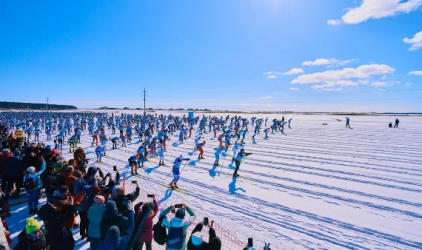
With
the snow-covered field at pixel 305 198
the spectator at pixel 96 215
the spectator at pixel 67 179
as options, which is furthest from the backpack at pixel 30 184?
the spectator at pixel 96 215

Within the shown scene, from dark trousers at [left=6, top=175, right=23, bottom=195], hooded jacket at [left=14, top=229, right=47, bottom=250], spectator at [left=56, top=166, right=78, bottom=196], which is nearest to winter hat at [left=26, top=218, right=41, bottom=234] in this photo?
hooded jacket at [left=14, top=229, right=47, bottom=250]

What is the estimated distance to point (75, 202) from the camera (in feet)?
16.4

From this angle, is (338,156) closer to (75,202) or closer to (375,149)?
(375,149)

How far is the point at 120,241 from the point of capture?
10.3ft

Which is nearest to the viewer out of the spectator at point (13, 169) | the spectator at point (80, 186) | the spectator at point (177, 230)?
the spectator at point (177, 230)

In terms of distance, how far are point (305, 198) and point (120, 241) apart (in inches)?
265

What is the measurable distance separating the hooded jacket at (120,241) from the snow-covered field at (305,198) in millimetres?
2076

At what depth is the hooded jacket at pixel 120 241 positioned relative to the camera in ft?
9.63

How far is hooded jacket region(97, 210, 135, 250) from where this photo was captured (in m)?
2.94

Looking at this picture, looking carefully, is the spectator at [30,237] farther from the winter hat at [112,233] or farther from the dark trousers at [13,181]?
the dark trousers at [13,181]

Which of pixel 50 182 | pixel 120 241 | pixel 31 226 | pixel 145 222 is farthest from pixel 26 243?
pixel 50 182

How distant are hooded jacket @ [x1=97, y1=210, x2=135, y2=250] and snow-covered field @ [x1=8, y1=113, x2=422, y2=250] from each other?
2.08 metres

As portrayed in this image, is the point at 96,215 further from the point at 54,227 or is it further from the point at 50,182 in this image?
the point at 50,182

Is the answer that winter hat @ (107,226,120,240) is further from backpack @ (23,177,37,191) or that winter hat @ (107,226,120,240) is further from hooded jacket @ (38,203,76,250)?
backpack @ (23,177,37,191)
